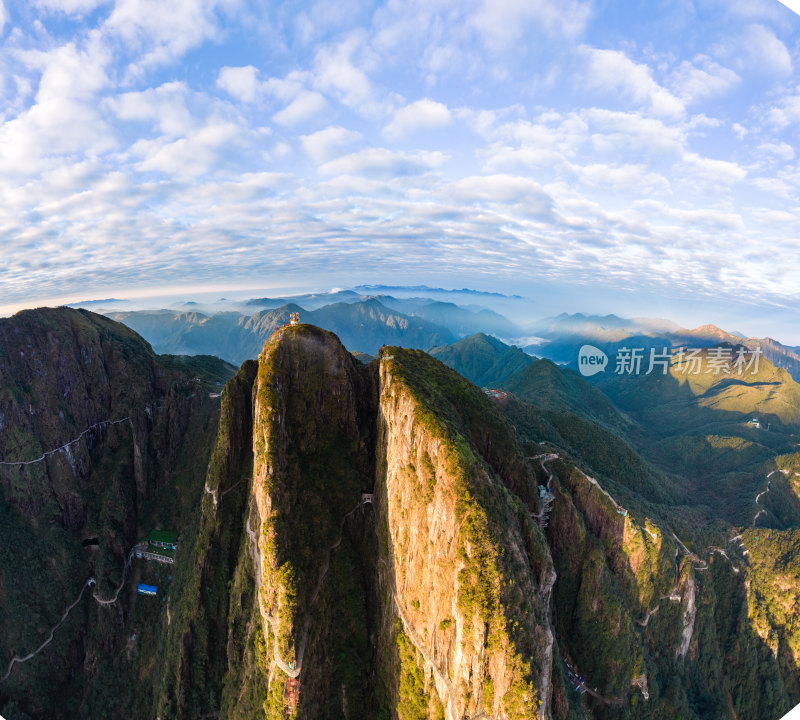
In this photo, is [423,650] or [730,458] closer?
[423,650]

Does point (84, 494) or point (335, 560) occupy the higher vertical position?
point (335, 560)

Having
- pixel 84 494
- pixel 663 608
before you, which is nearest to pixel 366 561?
pixel 663 608

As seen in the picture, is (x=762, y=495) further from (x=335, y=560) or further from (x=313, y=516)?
(x=313, y=516)

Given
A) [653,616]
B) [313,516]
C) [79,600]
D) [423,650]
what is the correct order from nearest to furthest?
[423,650] → [313,516] → [653,616] → [79,600]

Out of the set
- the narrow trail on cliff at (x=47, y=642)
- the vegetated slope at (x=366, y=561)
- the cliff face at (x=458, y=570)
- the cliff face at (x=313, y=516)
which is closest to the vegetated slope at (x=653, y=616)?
the cliff face at (x=458, y=570)

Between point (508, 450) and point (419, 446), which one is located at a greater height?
point (419, 446)

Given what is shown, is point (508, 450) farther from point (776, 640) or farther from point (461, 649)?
point (776, 640)

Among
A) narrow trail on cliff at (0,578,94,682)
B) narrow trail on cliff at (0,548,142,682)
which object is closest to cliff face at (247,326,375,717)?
narrow trail on cliff at (0,548,142,682)

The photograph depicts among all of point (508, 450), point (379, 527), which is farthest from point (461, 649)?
point (508, 450)
